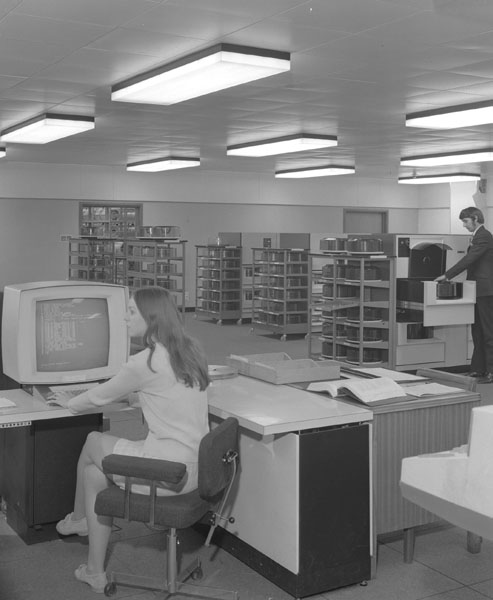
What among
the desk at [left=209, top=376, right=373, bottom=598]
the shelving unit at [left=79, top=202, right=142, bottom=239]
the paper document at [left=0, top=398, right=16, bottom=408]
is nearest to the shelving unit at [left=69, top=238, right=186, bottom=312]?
the shelving unit at [left=79, top=202, right=142, bottom=239]

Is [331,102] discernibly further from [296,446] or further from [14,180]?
[14,180]

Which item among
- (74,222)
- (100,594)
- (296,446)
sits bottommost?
(100,594)

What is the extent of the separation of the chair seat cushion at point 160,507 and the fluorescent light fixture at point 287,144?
748 cm

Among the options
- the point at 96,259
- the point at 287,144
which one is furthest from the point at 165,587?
the point at 96,259

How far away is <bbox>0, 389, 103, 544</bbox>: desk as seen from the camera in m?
4.01

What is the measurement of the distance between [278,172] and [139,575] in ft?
41.1

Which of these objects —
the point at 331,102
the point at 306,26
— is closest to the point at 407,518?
the point at 306,26

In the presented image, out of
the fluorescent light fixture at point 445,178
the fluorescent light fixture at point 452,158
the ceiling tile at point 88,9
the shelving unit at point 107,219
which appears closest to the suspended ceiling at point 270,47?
the ceiling tile at point 88,9

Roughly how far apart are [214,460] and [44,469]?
4.52 feet

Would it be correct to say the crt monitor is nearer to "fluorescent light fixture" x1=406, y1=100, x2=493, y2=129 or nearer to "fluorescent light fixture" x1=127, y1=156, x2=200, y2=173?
"fluorescent light fixture" x1=406, y1=100, x2=493, y2=129

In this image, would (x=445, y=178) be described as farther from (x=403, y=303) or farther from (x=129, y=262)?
(x=403, y=303)

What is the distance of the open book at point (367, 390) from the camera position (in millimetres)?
3637

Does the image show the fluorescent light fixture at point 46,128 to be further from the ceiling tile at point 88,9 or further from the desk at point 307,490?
the desk at point 307,490

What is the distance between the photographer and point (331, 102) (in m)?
7.76
